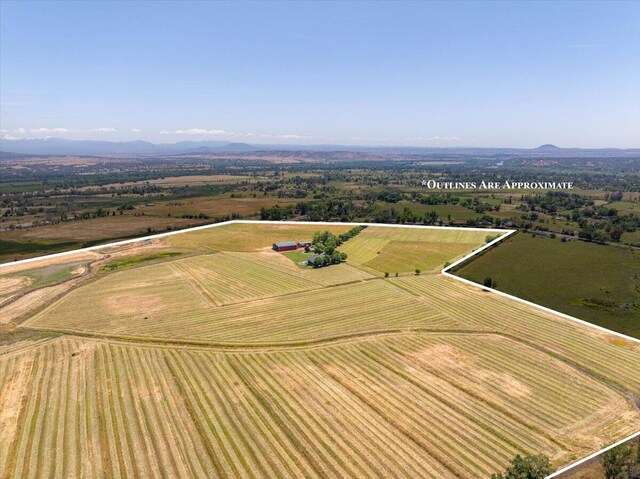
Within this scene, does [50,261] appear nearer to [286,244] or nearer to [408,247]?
[286,244]

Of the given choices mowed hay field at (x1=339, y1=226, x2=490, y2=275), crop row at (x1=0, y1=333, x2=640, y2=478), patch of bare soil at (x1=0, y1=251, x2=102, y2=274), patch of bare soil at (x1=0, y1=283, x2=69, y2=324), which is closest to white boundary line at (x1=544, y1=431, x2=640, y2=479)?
crop row at (x1=0, y1=333, x2=640, y2=478)

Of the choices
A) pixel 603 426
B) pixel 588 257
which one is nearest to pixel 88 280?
pixel 603 426

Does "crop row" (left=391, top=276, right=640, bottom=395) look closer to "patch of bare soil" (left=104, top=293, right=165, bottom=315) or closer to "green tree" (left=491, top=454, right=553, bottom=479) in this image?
"green tree" (left=491, top=454, right=553, bottom=479)

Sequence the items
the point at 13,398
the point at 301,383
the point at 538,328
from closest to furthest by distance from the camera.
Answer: the point at 13,398 < the point at 301,383 < the point at 538,328

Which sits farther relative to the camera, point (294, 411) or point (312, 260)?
point (312, 260)

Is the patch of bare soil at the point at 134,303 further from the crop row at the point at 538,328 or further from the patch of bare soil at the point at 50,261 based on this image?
the crop row at the point at 538,328

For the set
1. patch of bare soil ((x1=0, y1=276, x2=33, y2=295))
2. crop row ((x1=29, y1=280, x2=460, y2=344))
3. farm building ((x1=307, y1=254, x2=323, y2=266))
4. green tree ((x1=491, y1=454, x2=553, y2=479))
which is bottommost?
crop row ((x1=29, y1=280, x2=460, y2=344))

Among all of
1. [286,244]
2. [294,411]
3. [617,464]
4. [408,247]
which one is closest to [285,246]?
[286,244]
